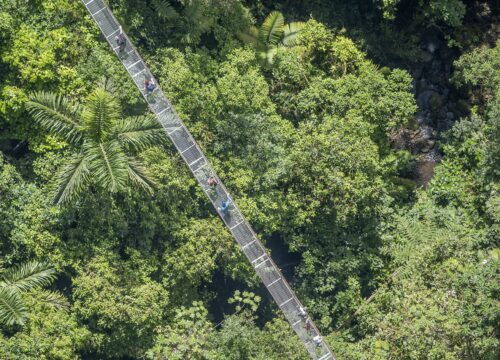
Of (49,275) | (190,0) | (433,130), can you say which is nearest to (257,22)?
(190,0)

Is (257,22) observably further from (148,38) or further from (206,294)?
(206,294)

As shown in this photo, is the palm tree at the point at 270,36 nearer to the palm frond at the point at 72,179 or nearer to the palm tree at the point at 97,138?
the palm tree at the point at 97,138

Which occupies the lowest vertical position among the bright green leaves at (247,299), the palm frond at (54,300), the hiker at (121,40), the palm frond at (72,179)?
the bright green leaves at (247,299)

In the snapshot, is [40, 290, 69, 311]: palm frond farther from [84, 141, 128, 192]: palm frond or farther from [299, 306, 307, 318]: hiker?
[299, 306, 307, 318]: hiker

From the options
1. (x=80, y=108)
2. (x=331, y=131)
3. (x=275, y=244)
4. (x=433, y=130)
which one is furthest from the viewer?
(x=433, y=130)

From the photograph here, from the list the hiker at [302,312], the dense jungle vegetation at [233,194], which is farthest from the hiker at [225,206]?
the hiker at [302,312]
